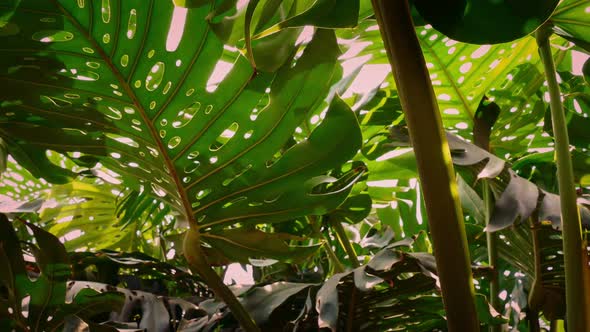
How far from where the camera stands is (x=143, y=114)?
0.80m

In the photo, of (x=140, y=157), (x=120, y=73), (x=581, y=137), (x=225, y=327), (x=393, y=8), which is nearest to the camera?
(x=393, y=8)

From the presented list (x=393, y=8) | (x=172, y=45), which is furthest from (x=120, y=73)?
(x=393, y=8)

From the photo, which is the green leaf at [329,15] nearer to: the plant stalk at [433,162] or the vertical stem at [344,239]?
the plant stalk at [433,162]

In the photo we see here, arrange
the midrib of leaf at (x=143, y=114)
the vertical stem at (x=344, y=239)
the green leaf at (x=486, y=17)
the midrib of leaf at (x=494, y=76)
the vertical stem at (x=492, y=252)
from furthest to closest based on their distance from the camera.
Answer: the midrib of leaf at (x=494, y=76) < the vertical stem at (x=344, y=239) < the vertical stem at (x=492, y=252) < the midrib of leaf at (x=143, y=114) < the green leaf at (x=486, y=17)

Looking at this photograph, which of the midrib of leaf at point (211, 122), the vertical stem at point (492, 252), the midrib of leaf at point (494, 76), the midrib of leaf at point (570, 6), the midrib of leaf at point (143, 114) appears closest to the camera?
the midrib of leaf at point (143, 114)

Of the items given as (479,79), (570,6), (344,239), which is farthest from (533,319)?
(479,79)

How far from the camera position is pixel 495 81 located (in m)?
1.38

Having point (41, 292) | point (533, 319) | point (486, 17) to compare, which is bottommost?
point (533, 319)

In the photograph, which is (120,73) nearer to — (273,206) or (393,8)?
(273,206)

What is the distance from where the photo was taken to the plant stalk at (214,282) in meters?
0.84

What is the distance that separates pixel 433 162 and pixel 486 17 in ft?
0.44

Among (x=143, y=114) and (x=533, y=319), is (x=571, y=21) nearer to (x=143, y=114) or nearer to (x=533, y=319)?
(x=533, y=319)

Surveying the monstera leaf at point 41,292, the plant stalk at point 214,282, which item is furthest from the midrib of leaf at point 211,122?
the monstera leaf at point 41,292

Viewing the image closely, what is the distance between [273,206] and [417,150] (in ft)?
1.57
